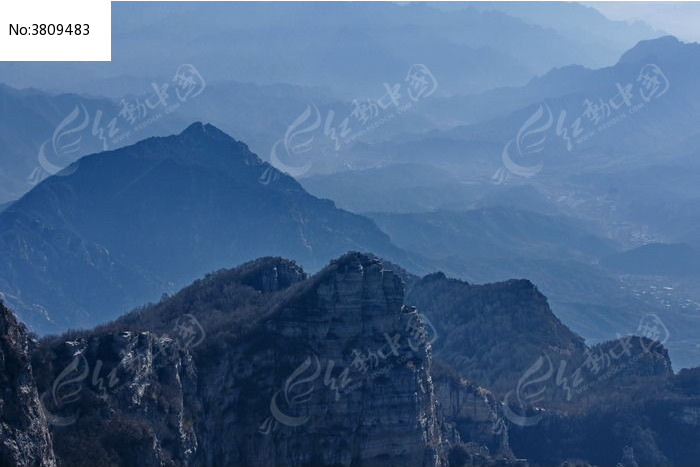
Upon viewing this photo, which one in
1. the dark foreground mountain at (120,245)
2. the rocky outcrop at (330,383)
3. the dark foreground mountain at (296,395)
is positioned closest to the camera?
the dark foreground mountain at (296,395)

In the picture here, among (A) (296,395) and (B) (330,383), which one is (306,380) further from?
(B) (330,383)

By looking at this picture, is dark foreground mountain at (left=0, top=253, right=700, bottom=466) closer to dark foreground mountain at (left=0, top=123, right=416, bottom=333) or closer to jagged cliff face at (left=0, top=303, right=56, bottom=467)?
jagged cliff face at (left=0, top=303, right=56, bottom=467)

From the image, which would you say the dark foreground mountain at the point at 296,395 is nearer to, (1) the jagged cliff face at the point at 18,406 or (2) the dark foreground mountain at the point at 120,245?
(1) the jagged cliff face at the point at 18,406

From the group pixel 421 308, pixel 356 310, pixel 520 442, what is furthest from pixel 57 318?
pixel 356 310

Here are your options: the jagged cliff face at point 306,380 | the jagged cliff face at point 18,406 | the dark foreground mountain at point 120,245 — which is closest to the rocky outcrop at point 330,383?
the jagged cliff face at point 306,380

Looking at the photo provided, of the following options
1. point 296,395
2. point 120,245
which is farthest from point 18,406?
point 120,245

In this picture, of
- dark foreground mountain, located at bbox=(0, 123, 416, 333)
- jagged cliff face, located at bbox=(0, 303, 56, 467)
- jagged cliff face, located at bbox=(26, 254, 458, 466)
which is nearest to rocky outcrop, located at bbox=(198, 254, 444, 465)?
jagged cliff face, located at bbox=(26, 254, 458, 466)
